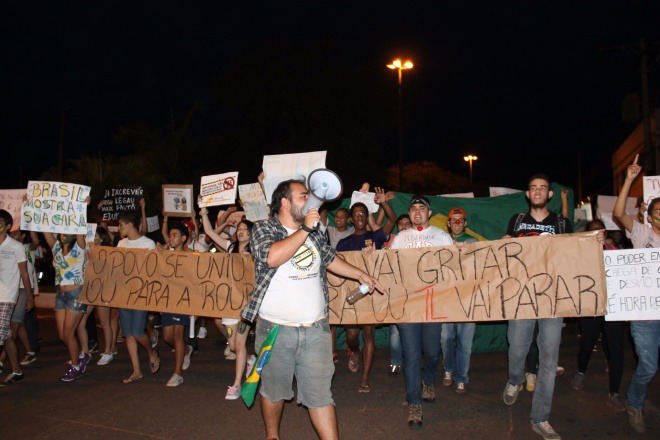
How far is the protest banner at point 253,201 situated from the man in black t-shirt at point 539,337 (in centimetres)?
385

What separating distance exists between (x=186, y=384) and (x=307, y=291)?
10.6 ft

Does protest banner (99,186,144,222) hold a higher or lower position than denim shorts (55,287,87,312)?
higher

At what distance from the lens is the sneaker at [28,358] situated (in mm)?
7504

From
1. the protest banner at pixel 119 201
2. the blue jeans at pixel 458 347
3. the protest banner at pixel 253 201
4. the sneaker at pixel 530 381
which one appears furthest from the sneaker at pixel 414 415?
the protest banner at pixel 119 201

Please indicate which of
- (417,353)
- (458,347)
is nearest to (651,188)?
(458,347)

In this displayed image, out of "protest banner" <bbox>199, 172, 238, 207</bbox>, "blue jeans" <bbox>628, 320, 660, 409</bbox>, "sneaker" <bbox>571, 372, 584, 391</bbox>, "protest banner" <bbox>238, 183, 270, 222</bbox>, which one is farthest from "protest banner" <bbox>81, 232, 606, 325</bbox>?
"protest banner" <bbox>238, 183, 270, 222</bbox>

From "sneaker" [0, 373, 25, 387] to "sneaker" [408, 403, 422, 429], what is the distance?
4.45 m

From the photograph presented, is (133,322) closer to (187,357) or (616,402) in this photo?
(187,357)

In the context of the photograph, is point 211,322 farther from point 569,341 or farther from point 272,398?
point 272,398

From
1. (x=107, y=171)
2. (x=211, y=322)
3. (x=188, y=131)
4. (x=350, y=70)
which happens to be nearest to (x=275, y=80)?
(x=350, y=70)

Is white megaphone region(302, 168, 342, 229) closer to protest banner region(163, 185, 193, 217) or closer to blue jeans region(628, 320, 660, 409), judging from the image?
blue jeans region(628, 320, 660, 409)

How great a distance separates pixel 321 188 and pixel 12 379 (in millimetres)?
4971

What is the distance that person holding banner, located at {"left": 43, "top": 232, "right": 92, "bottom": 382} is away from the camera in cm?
664

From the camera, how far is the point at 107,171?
16.4 metres
